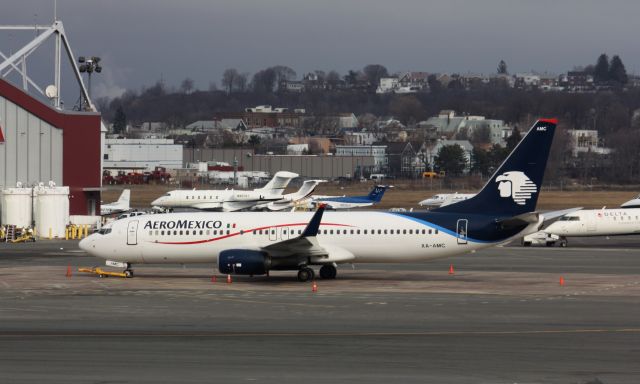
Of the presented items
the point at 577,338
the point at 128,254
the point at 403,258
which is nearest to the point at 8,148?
the point at 128,254

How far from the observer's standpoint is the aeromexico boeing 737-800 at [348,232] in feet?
145

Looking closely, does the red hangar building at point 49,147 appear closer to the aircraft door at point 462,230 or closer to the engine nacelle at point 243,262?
the engine nacelle at point 243,262

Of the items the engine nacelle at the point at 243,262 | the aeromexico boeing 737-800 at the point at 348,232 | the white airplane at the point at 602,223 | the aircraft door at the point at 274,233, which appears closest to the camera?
the engine nacelle at the point at 243,262

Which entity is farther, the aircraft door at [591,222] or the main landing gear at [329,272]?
the aircraft door at [591,222]

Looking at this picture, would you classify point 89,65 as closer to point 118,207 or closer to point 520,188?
point 118,207

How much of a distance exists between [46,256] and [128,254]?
1430 centimetres

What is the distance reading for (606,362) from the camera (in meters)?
25.8

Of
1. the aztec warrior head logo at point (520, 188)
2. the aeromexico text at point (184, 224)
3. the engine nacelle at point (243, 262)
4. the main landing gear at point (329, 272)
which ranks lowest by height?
the main landing gear at point (329, 272)

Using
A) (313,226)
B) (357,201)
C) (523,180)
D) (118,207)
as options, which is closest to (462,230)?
(523,180)

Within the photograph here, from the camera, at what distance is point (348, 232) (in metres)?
45.4

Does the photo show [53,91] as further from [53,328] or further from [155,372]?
[155,372]

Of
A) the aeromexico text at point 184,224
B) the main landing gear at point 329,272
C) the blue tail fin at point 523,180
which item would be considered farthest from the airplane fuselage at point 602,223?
the aeromexico text at point 184,224

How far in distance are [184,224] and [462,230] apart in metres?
11.4

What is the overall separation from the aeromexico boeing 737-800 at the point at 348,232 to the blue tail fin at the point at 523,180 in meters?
0.04
